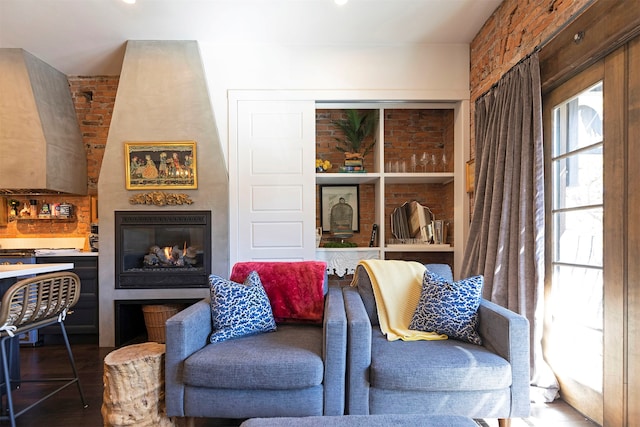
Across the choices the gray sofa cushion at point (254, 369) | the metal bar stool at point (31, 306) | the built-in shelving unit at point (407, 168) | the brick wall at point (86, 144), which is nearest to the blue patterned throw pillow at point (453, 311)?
the gray sofa cushion at point (254, 369)

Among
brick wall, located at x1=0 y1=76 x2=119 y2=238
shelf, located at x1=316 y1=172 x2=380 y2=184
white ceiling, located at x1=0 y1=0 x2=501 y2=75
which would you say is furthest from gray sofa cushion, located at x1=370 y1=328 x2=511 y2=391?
brick wall, located at x1=0 y1=76 x2=119 y2=238

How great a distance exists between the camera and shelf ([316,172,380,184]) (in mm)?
3486

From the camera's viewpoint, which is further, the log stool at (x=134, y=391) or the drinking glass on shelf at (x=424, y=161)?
the drinking glass on shelf at (x=424, y=161)

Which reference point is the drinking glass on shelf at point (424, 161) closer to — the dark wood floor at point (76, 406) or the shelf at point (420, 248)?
the shelf at point (420, 248)

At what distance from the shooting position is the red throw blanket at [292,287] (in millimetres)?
2242

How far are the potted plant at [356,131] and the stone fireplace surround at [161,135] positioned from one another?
141 centimetres

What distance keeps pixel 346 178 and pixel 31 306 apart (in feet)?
9.04

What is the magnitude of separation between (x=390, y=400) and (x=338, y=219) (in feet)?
7.98

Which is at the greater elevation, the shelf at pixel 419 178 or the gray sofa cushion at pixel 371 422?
the shelf at pixel 419 178

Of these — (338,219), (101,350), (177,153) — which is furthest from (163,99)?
(101,350)

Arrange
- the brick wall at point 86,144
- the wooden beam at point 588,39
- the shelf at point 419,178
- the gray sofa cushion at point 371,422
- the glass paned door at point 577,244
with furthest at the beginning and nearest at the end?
the brick wall at point 86,144
the shelf at point 419,178
the glass paned door at point 577,244
the wooden beam at point 588,39
the gray sofa cushion at point 371,422

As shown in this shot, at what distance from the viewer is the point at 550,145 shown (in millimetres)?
2266

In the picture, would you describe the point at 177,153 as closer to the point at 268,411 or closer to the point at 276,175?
the point at 276,175

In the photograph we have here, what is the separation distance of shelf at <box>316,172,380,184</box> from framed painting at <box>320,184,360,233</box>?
105 millimetres
